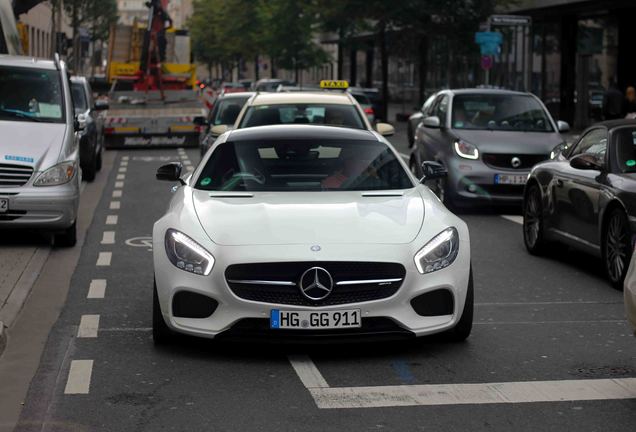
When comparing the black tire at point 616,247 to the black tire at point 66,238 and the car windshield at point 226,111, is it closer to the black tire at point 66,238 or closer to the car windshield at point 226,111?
the black tire at point 66,238

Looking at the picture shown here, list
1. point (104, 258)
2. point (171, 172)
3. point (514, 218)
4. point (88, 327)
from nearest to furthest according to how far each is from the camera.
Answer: point (88, 327)
point (171, 172)
point (104, 258)
point (514, 218)

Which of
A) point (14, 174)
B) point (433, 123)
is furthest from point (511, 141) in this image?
point (14, 174)

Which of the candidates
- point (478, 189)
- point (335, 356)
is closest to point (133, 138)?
point (478, 189)

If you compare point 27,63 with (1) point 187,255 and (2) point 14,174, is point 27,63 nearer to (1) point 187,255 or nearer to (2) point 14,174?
(2) point 14,174

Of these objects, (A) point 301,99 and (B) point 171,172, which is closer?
(B) point 171,172

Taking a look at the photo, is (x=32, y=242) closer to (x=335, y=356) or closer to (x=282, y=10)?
(x=335, y=356)

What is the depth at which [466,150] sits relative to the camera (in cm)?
1788

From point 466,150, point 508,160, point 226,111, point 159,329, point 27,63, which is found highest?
point 27,63

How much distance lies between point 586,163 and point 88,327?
14.7ft

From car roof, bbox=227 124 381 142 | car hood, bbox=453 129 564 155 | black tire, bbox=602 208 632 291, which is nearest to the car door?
black tire, bbox=602 208 632 291

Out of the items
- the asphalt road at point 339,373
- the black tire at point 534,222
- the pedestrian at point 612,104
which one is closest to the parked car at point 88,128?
the pedestrian at point 612,104

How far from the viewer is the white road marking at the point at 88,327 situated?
28.3ft

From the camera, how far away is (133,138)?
32031mm

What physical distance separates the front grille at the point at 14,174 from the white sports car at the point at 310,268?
16.0 ft
